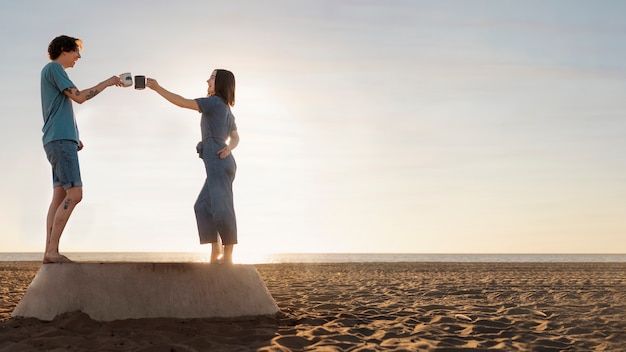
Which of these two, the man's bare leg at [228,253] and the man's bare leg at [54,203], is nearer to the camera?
the man's bare leg at [54,203]

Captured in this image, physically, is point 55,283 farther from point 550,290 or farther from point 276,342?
point 550,290

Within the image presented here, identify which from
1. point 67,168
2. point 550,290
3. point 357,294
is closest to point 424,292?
point 357,294

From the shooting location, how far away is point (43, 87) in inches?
244

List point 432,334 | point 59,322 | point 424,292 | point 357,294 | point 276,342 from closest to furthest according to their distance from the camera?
point 276,342, point 59,322, point 432,334, point 357,294, point 424,292

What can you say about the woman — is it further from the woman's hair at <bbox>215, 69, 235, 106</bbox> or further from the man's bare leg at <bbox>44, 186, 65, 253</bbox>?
the man's bare leg at <bbox>44, 186, 65, 253</bbox>

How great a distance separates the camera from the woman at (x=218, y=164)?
259 inches

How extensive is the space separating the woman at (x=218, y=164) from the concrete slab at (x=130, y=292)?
383mm

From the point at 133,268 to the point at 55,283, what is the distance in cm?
83

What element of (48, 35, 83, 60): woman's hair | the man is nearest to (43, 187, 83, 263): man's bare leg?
the man

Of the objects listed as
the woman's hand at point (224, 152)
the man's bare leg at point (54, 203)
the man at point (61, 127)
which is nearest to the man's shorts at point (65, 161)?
the man at point (61, 127)

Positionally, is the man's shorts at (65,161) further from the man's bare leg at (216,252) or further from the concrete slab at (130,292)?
the man's bare leg at (216,252)

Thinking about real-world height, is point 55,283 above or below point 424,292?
above

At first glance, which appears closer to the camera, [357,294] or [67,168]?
[67,168]

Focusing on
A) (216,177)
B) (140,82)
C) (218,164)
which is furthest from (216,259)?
(140,82)
